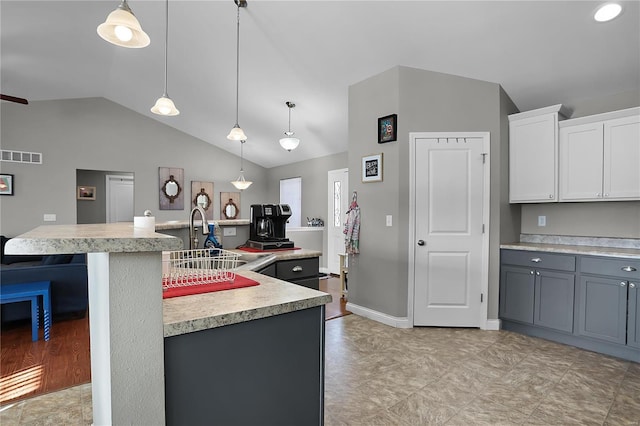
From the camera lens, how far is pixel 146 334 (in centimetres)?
89

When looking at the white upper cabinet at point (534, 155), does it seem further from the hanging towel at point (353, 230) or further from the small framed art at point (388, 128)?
the hanging towel at point (353, 230)

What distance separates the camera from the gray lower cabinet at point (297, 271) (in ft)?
8.47

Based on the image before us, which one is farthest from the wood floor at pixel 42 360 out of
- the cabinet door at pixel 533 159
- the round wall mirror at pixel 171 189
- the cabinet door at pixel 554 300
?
the round wall mirror at pixel 171 189

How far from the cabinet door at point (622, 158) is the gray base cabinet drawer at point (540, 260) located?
27.3 inches

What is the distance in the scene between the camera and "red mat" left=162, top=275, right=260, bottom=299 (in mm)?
1255

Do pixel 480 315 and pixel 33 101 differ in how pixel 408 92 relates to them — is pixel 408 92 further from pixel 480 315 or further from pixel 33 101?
pixel 33 101

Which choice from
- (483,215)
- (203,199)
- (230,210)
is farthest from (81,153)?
(483,215)

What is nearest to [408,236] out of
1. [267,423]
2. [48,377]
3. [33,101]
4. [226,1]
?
[267,423]

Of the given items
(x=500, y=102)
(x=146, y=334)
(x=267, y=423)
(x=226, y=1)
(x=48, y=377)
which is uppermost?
(x=226, y=1)

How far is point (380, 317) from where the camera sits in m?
3.63

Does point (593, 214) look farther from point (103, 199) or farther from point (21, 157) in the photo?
point (103, 199)

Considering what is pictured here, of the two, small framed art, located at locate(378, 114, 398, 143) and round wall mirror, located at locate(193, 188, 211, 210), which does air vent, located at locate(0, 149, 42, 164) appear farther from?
small framed art, located at locate(378, 114, 398, 143)

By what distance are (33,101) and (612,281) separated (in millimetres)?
8328

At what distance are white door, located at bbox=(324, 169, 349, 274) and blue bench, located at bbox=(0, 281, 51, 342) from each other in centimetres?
432
